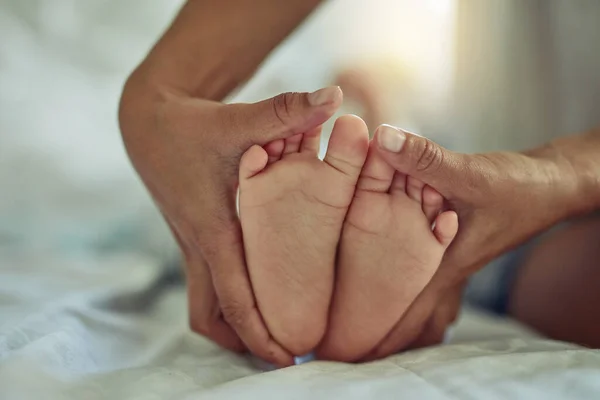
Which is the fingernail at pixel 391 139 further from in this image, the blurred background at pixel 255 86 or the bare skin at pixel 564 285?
the blurred background at pixel 255 86

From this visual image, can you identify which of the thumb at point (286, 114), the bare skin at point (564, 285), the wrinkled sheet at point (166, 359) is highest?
the thumb at point (286, 114)

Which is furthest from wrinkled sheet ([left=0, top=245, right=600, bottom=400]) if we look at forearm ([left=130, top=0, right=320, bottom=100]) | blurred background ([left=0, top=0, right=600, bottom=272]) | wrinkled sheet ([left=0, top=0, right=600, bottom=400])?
forearm ([left=130, top=0, right=320, bottom=100])

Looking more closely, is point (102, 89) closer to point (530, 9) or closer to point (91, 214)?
point (91, 214)

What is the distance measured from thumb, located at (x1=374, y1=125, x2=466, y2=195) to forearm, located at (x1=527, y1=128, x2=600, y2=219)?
13 cm

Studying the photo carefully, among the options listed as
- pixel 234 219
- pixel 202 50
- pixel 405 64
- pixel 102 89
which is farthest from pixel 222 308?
pixel 405 64

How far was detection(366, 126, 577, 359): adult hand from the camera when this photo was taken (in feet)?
1.72

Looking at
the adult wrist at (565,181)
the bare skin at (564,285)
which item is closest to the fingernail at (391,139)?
the adult wrist at (565,181)

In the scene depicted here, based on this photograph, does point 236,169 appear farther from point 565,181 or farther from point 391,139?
point 565,181

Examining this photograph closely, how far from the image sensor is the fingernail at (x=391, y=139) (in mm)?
514

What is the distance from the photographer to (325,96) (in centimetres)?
52

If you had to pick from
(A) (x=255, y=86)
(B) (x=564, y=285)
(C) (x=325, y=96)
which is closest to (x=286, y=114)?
(C) (x=325, y=96)

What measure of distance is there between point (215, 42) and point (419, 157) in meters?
0.29

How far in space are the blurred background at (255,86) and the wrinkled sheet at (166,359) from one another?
4.7 inches

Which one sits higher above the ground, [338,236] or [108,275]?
[338,236]
